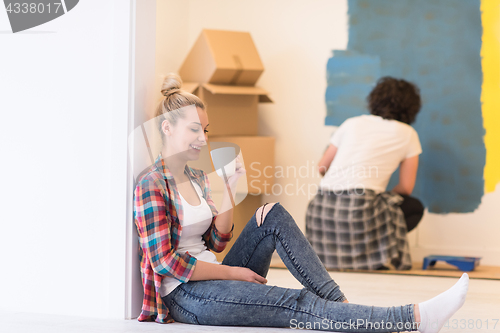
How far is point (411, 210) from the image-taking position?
2.53 metres

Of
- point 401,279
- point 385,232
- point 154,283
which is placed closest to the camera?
point 154,283

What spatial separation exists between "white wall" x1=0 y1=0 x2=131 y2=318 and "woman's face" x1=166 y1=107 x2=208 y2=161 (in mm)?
131

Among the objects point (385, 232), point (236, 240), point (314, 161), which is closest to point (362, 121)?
point (385, 232)

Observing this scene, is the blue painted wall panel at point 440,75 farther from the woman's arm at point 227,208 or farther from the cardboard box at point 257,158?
the woman's arm at point 227,208

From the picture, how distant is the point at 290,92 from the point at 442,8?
96 centimetres

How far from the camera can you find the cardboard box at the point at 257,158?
2.64m

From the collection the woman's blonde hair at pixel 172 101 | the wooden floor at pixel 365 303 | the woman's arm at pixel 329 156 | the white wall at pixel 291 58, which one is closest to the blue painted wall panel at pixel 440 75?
the white wall at pixel 291 58

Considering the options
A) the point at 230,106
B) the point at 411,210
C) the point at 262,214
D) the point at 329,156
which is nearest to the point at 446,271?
the point at 411,210

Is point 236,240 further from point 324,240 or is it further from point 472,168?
point 472,168

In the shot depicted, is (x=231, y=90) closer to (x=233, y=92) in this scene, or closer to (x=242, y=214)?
(x=233, y=92)

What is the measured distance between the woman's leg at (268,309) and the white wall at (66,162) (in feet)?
0.66

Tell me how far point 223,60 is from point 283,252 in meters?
1.54

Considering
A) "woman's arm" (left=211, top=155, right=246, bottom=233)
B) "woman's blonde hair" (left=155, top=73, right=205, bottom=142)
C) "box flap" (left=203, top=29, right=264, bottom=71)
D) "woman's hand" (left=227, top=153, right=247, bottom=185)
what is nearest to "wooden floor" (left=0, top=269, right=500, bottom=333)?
"woman's arm" (left=211, top=155, right=246, bottom=233)

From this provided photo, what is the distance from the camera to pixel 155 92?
136 centimetres
